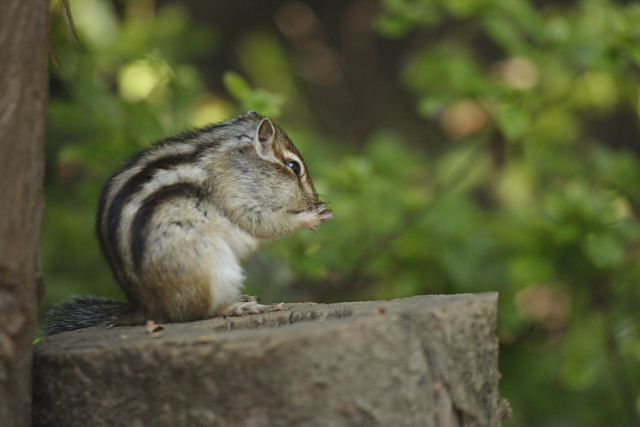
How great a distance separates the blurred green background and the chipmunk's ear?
43 cm

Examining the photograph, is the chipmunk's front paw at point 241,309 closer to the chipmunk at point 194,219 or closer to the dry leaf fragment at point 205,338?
the chipmunk at point 194,219

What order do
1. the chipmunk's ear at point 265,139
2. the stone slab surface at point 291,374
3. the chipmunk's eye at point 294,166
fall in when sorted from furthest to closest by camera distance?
the chipmunk's eye at point 294,166
the chipmunk's ear at point 265,139
the stone slab surface at point 291,374

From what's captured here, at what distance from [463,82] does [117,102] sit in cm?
161

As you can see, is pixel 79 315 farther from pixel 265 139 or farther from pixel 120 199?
pixel 265 139

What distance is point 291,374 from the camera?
177 cm

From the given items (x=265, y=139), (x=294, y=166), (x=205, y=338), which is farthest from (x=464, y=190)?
(x=205, y=338)

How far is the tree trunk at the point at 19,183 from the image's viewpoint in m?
1.86

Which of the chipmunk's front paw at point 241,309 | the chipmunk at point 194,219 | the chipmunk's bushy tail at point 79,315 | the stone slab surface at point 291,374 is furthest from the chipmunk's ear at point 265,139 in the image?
the stone slab surface at point 291,374

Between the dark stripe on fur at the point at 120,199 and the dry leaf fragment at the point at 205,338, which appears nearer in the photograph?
the dry leaf fragment at the point at 205,338

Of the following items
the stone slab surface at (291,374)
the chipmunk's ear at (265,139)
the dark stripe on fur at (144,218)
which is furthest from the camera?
the chipmunk's ear at (265,139)

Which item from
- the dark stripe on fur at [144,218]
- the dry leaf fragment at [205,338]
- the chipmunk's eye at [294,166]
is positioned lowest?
the dry leaf fragment at [205,338]

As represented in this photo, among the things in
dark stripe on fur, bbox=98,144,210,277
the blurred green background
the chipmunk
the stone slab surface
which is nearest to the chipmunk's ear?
the chipmunk

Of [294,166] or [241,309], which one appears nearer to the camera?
[241,309]

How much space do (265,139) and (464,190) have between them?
6.50 ft
